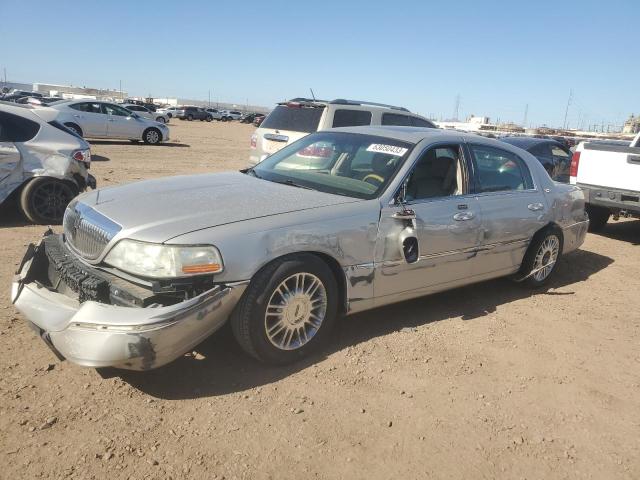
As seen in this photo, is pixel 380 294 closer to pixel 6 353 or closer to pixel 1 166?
pixel 6 353

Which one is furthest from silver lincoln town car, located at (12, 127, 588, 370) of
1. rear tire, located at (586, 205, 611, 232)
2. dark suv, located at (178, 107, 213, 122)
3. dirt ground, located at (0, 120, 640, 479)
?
dark suv, located at (178, 107, 213, 122)

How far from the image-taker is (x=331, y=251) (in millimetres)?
3594

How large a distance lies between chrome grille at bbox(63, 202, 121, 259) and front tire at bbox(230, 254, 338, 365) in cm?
89

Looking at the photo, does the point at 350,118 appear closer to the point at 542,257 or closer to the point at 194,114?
the point at 542,257

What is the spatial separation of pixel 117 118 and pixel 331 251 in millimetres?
18137

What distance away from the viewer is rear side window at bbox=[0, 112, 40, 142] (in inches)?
268

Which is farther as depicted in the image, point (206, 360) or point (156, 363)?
point (206, 360)

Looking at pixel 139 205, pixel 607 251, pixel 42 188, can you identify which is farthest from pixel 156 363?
pixel 607 251

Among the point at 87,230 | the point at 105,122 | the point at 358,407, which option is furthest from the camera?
the point at 105,122

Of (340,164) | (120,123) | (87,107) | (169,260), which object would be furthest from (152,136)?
(169,260)

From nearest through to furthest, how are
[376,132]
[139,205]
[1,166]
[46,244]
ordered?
[139,205], [46,244], [376,132], [1,166]

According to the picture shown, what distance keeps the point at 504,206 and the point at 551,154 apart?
8.92 metres

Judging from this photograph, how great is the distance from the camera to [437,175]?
445 cm

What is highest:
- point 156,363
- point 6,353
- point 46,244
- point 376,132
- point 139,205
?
point 376,132
